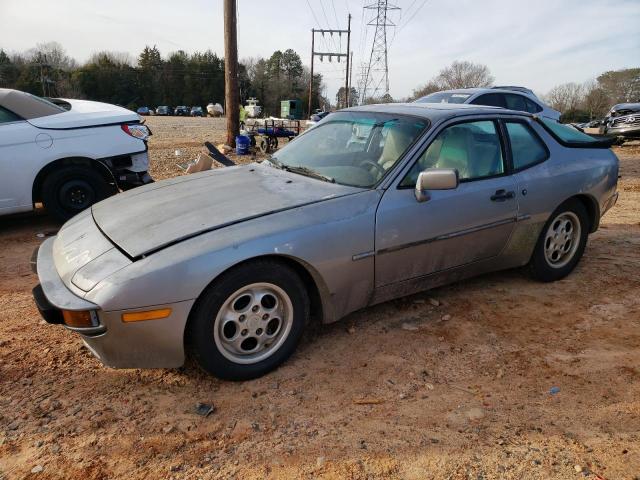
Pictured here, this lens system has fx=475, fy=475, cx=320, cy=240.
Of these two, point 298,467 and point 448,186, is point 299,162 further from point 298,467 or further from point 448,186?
point 298,467

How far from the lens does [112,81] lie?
73.9 metres

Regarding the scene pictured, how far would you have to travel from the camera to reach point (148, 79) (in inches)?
3088

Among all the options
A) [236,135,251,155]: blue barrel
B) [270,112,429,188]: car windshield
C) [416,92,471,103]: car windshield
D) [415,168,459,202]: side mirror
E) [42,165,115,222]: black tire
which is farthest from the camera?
[236,135,251,155]: blue barrel

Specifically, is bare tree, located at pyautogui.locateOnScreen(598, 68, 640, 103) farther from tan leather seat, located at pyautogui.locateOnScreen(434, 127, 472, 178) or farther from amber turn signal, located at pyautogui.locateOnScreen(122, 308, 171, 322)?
amber turn signal, located at pyautogui.locateOnScreen(122, 308, 171, 322)

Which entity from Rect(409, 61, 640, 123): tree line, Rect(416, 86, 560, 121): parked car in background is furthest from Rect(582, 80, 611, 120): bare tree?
Rect(416, 86, 560, 121): parked car in background

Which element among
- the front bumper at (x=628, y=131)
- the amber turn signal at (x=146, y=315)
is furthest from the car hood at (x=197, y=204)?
the front bumper at (x=628, y=131)

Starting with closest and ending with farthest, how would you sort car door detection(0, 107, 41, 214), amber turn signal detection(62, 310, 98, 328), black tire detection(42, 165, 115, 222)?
amber turn signal detection(62, 310, 98, 328) < car door detection(0, 107, 41, 214) < black tire detection(42, 165, 115, 222)

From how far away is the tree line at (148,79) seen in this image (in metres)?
70.4

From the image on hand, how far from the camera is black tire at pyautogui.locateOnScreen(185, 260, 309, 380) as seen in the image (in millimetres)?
2434

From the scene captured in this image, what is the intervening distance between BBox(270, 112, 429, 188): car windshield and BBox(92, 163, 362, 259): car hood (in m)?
0.14

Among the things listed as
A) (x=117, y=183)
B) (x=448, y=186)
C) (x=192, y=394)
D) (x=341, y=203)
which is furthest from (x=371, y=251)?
(x=117, y=183)

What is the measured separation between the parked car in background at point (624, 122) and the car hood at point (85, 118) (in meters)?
13.8

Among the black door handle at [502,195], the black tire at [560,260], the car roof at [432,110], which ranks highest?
the car roof at [432,110]

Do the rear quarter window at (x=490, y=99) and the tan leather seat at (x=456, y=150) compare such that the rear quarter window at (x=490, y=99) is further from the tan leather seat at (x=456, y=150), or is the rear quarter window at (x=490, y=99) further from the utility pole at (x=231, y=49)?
the utility pole at (x=231, y=49)
